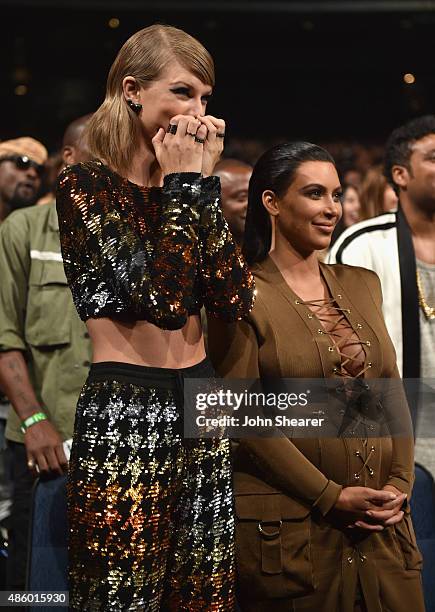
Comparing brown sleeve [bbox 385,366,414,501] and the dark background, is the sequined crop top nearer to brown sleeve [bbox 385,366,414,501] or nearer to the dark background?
brown sleeve [bbox 385,366,414,501]

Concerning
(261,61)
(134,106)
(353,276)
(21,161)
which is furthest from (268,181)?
(261,61)

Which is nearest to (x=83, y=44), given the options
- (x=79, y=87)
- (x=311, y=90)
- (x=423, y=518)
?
(x=79, y=87)

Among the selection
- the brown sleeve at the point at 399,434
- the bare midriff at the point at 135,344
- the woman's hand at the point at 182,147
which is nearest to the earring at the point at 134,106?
the woman's hand at the point at 182,147

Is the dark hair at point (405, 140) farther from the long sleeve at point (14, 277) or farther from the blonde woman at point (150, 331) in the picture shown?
the blonde woman at point (150, 331)

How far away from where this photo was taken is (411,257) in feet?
9.75

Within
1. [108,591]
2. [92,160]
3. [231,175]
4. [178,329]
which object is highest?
[231,175]

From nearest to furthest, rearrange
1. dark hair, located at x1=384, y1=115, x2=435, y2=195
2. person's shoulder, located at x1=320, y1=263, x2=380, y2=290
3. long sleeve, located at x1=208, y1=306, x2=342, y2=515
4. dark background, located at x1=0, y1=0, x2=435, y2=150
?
long sleeve, located at x1=208, y1=306, x2=342, y2=515
person's shoulder, located at x1=320, y1=263, x2=380, y2=290
dark hair, located at x1=384, y1=115, x2=435, y2=195
dark background, located at x1=0, y1=0, x2=435, y2=150

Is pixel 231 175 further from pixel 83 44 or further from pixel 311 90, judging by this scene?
pixel 311 90

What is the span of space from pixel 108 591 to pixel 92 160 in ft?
2.86

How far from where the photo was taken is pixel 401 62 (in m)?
8.47

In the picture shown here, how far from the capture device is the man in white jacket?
2857mm

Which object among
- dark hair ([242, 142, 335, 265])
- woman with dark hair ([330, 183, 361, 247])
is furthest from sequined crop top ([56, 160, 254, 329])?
woman with dark hair ([330, 183, 361, 247])

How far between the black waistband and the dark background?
5458 millimetres

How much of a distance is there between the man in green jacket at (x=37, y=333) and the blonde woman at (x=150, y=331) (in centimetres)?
101
